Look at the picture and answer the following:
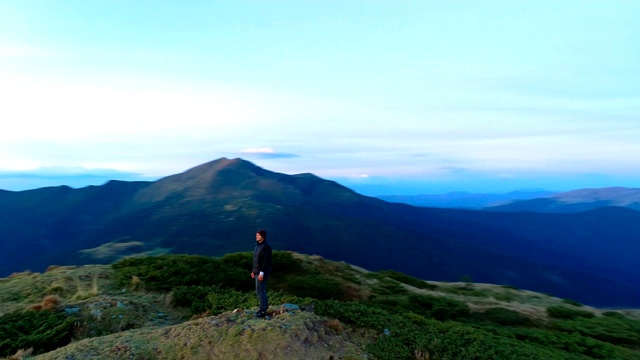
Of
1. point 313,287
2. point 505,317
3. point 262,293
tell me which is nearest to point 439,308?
point 505,317

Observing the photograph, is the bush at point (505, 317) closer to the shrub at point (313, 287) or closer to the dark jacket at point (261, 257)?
the shrub at point (313, 287)

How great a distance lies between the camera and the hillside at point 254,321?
12859 millimetres

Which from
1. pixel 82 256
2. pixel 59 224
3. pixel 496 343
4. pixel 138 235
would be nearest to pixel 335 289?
pixel 496 343

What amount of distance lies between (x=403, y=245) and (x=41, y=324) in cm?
18611

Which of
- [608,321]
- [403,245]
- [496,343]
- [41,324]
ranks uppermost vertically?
[41,324]

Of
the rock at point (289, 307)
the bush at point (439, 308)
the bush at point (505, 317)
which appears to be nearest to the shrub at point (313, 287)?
the bush at point (439, 308)

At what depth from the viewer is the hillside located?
42.2 ft

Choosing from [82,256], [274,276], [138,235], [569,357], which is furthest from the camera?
[138,235]

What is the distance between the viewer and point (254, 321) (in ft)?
45.3

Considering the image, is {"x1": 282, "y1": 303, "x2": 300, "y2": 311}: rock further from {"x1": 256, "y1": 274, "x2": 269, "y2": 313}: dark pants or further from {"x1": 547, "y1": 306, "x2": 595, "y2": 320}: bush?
{"x1": 547, "y1": 306, "x2": 595, "y2": 320}: bush

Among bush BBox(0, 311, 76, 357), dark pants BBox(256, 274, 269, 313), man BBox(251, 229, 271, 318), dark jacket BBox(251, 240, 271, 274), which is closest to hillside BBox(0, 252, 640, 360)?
bush BBox(0, 311, 76, 357)

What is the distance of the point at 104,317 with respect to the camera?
17078 mm

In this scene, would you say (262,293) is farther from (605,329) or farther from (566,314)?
(566,314)

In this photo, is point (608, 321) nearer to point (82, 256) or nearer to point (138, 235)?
point (82, 256)
